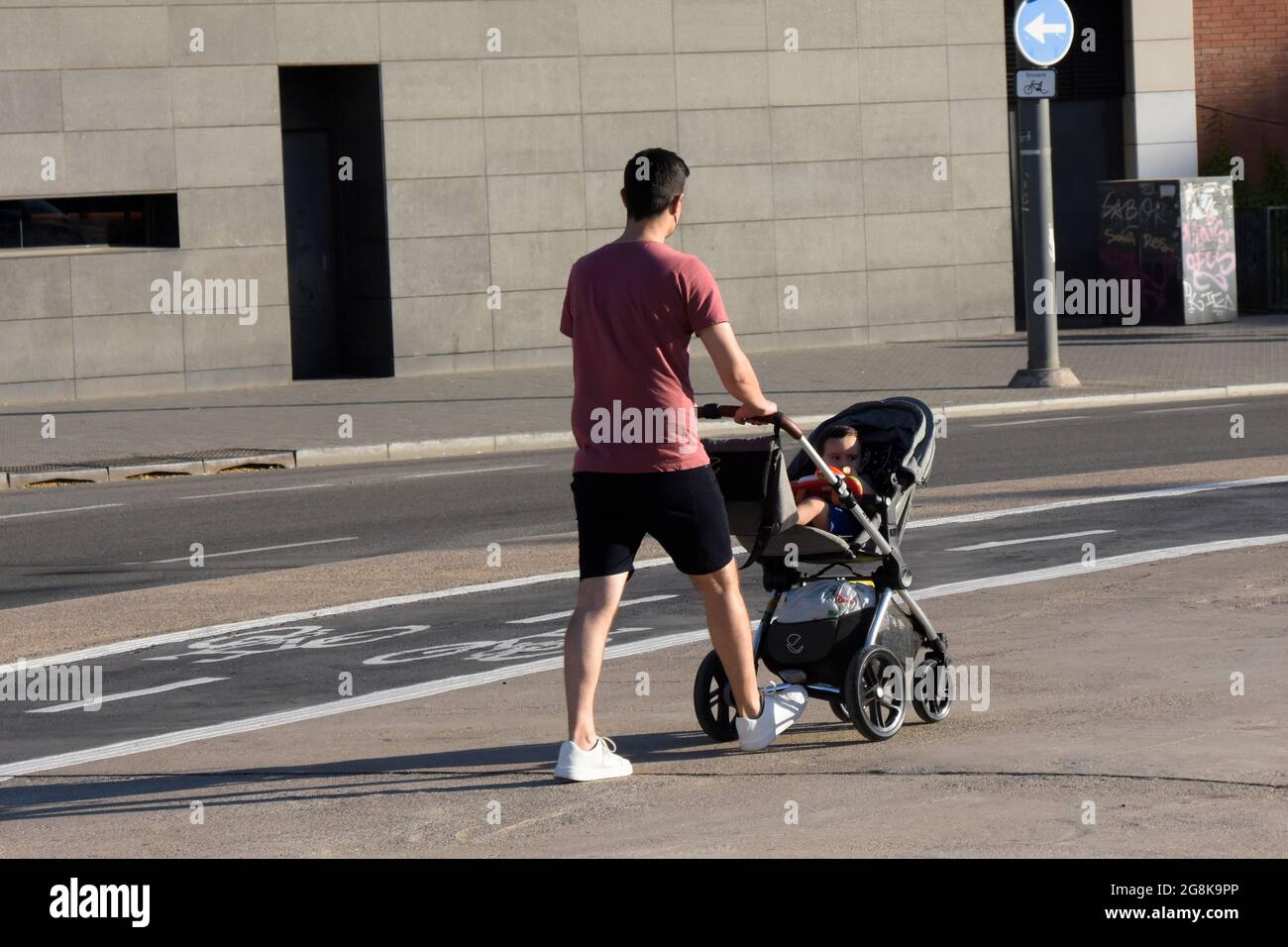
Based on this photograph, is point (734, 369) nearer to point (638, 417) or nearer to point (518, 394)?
point (638, 417)

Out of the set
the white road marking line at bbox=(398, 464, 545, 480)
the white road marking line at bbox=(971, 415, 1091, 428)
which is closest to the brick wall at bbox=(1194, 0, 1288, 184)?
the white road marking line at bbox=(971, 415, 1091, 428)

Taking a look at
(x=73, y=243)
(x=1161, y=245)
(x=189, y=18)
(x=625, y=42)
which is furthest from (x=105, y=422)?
(x=1161, y=245)

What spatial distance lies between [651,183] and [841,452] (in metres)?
1.48

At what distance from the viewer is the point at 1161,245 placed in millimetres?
29750

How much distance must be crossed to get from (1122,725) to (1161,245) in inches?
941

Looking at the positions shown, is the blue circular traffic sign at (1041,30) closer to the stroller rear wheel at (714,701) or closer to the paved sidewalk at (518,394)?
the paved sidewalk at (518,394)

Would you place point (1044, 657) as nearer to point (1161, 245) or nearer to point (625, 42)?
point (625, 42)

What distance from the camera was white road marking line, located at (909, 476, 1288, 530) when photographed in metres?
12.6

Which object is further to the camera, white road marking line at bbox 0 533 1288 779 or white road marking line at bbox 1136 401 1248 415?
white road marking line at bbox 1136 401 1248 415

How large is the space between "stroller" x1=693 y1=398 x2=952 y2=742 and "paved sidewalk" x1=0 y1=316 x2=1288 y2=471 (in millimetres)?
11968

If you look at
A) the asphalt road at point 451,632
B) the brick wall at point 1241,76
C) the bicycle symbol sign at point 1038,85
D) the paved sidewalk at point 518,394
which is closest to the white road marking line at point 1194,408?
the paved sidewalk at point 518,394

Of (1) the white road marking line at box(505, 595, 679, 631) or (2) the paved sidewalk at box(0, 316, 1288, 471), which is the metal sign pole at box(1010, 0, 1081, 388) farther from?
(1) the white road marking line at box(505, 595, 679, 631)
